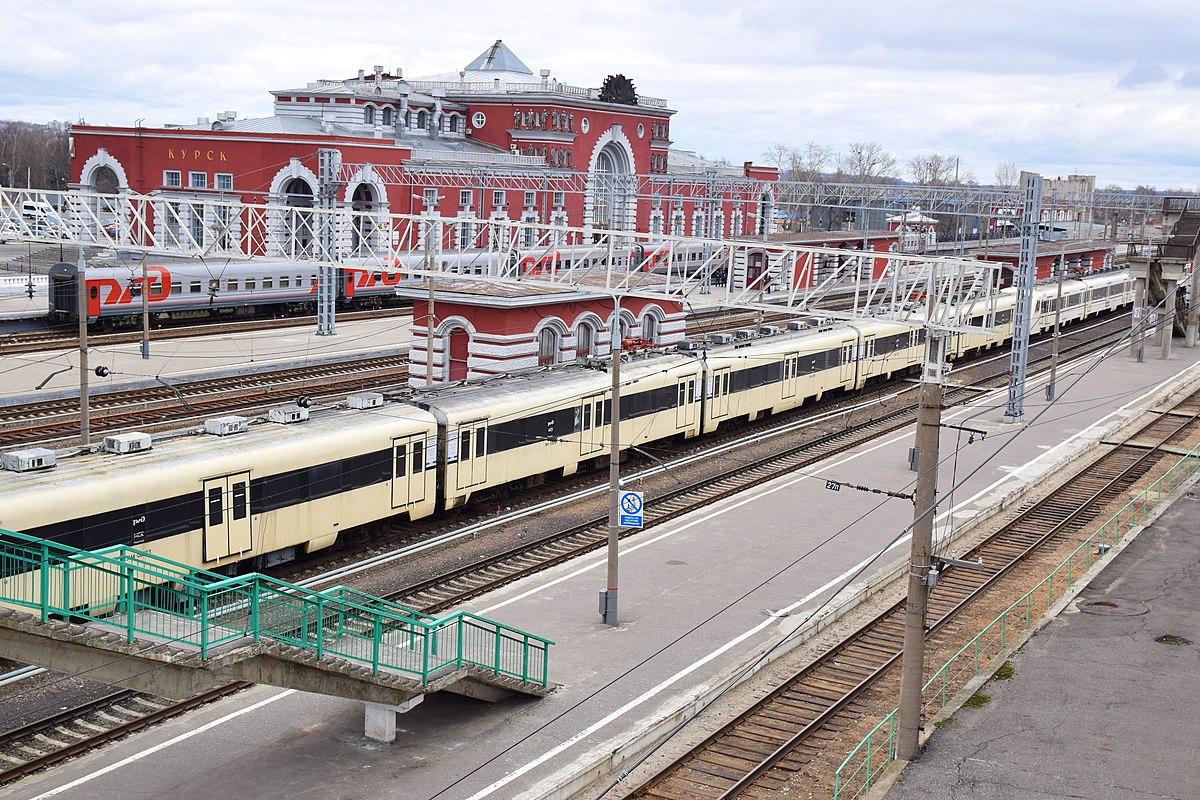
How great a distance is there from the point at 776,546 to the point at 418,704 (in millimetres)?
10919

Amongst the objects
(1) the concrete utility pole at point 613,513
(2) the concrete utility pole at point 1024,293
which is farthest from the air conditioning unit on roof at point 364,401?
(2) the concrete utility pole at point 1024,293

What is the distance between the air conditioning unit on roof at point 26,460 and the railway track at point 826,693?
10602mm

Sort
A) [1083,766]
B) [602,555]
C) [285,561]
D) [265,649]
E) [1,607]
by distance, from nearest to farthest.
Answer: [1,607]
[265,649]
[1083,766]
[285,561]
[602,555]

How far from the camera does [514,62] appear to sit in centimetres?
9550

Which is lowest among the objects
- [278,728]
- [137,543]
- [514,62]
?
[278,728]

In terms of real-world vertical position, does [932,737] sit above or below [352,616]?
below

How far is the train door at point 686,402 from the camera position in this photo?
36.3m

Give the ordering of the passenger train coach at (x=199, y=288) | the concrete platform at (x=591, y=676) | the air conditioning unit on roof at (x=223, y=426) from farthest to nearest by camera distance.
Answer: the passenger train coach at (x=199, y=288), the air conditioning unit on roof at (x=223, y=426), the concrete platform at (x=591, y=676)

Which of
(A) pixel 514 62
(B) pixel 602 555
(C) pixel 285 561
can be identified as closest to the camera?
(C) pixel 285 561

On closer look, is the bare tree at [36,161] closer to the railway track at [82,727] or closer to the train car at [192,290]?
the train car at [192,290]

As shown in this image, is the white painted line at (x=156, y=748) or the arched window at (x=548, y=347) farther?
the arched window at (x=548, y=347)

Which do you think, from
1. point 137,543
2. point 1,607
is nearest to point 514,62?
point 137,543

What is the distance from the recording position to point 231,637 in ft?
49.2

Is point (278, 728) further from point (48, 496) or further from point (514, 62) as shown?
point (514, 62)
